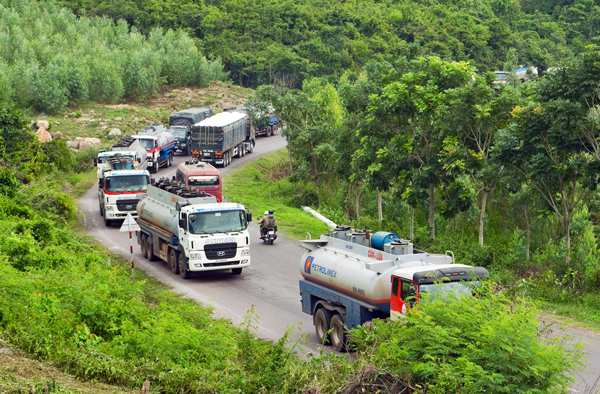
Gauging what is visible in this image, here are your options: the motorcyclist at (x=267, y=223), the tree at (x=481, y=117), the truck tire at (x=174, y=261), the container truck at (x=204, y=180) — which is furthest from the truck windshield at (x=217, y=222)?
the container truck at (x=204, y=180)

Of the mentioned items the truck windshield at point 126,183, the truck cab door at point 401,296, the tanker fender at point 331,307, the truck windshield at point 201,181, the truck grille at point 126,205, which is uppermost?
the truck cab door at point 401,296

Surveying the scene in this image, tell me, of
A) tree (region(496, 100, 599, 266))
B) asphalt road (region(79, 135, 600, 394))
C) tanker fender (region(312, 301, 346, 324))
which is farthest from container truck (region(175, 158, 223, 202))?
tanker fender (region(312, 301, 346, 324))

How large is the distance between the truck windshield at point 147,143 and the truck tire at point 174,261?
77.0 ft

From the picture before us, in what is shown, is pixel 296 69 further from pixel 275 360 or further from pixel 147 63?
pixel 275 360

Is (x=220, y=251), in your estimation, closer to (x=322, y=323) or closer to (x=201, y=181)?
(x=322, y=323)

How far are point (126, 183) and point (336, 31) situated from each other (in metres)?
83.0

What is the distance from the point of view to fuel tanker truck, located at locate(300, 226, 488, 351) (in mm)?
12141

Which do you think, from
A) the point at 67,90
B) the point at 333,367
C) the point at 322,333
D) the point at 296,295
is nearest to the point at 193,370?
the point at 333,367

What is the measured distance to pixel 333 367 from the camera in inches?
371

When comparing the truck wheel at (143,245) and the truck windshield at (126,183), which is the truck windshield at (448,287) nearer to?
the truck wheel at (143,245)

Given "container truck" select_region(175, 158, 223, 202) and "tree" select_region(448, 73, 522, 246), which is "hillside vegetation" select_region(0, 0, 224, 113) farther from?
"tree" select_region(448, 73, 522, 246)

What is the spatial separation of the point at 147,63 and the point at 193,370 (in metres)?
73.0

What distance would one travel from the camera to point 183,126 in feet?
179

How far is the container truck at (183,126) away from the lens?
53.2 meters
